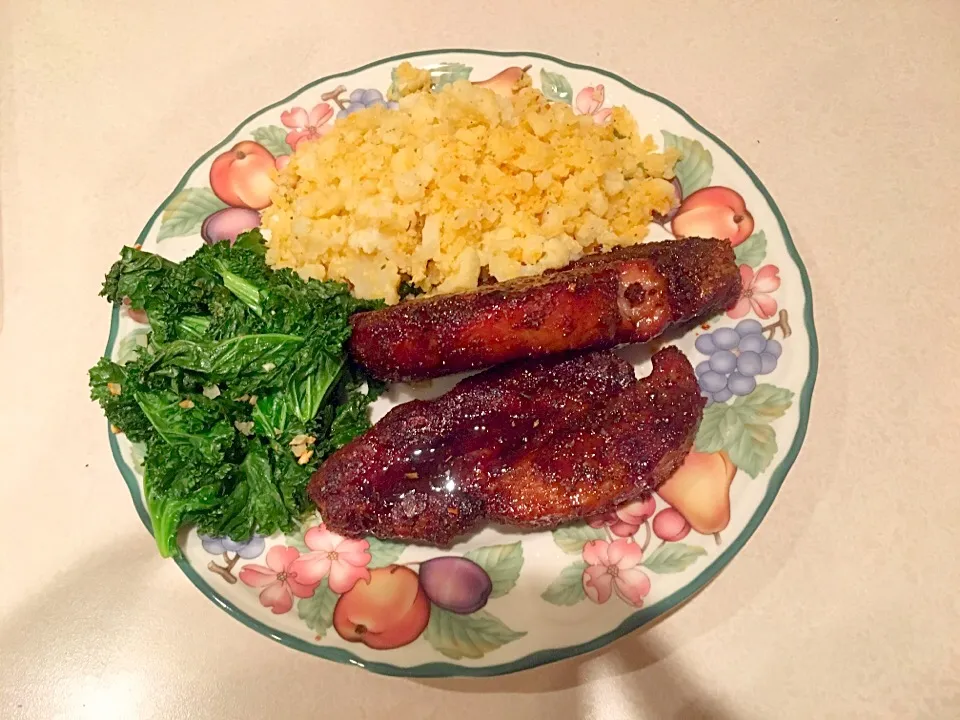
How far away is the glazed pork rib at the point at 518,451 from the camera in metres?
2.34

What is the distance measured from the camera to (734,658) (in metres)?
2.32

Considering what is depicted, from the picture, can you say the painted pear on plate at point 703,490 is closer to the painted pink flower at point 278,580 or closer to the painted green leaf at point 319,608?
the painted green leaf at point 319,608

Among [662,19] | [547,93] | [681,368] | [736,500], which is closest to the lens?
[736,500]

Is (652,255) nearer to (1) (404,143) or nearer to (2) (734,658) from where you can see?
(1) (404,143)

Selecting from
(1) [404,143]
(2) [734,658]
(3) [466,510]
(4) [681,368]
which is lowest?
(2) [734,658]

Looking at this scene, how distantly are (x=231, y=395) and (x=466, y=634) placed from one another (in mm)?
1256

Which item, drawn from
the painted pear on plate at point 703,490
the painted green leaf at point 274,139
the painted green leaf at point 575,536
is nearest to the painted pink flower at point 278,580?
the painted green leaf at point 575,536

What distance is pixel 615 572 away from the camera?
91.0 inches

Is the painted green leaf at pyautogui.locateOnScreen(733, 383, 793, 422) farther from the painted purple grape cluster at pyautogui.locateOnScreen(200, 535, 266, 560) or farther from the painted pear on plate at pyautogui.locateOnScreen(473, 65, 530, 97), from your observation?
the painted purple grape cluster at pyautogui.locateOnScreen(200, 535, 266, 560)

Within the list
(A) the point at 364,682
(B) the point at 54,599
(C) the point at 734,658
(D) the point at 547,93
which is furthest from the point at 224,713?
(D) the point at 547,93

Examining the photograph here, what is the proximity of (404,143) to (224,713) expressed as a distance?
2329 mm

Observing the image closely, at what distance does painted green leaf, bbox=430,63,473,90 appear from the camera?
10.5 feet

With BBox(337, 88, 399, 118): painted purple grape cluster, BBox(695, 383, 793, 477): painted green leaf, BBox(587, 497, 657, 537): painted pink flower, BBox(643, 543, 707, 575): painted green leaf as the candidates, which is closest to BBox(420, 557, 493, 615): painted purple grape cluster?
Result: BBox(587, 497, 657, 537): painted pink flower

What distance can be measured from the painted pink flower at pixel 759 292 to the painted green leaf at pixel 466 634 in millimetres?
1510
